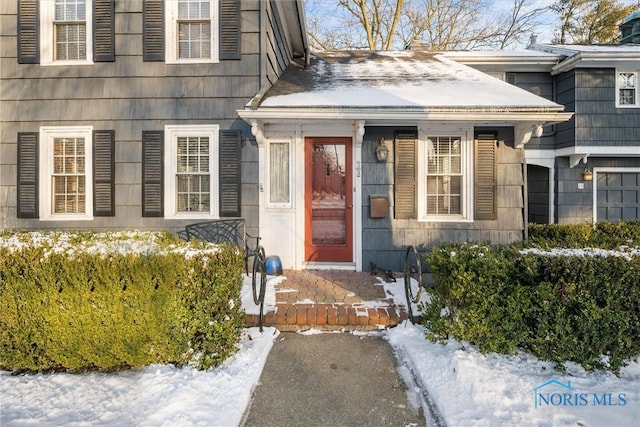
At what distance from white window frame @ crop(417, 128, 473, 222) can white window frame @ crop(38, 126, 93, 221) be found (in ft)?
17.0

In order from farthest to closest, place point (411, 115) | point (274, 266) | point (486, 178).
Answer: point (486, 178) → point (274, 266) → point (411, 115)

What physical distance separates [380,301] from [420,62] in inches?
205

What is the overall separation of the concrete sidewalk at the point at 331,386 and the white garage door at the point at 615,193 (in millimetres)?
8632

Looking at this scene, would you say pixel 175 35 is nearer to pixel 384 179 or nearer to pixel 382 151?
pixel 382 151

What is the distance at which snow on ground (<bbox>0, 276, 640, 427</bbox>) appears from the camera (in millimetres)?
2100

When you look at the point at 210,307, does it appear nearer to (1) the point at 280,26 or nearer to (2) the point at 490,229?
(2) the point at 490,229

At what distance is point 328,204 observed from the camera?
17.8 feet

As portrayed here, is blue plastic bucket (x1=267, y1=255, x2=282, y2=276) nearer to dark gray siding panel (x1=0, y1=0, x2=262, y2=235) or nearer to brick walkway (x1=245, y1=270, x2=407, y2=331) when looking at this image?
brick walkway (x1=245, y1=270, x2=407, y2=331)

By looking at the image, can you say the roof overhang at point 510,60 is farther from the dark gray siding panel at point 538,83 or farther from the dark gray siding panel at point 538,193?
the dark gray siding panel at point 538,193

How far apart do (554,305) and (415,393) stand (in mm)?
1270

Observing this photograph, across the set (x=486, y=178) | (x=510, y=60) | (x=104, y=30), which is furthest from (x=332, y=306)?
(x=510, y=60)

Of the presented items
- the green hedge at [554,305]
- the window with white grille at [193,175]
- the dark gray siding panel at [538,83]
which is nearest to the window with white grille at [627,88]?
the dark gray siding panel at [538,83]

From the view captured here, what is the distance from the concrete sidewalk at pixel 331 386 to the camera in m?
2.20

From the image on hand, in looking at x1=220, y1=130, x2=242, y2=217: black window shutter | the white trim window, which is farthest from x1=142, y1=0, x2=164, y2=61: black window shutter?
the white trim window
